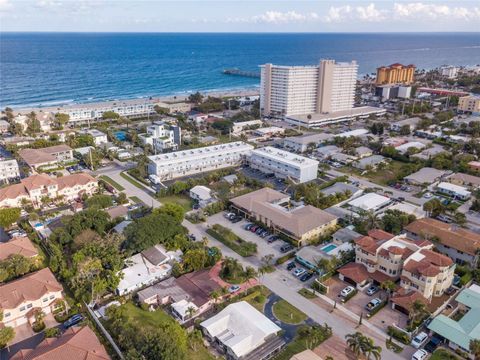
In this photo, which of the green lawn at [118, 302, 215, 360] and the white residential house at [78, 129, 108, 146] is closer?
the green lawn at [118, 302, 215, 360]

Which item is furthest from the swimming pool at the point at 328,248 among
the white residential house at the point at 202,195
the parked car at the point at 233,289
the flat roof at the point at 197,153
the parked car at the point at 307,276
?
the flat roof at the point at 197,153

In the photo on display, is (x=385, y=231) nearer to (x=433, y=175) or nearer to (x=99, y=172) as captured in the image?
(x=433, y=175)

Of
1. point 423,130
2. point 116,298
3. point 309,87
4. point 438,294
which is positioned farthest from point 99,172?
point 423,130

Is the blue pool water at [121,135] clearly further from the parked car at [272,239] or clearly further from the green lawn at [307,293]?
the green lawn at [307,293]

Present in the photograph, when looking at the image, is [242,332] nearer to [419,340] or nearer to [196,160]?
[419,340]

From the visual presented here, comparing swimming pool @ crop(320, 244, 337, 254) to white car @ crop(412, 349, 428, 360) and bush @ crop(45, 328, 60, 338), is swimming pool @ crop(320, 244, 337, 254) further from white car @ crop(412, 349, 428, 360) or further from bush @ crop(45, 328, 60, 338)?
bush @ crop(45, 328, 60, 338)

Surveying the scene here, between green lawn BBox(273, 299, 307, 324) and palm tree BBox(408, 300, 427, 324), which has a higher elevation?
palm tree BBox(408, 300, 427, 324)

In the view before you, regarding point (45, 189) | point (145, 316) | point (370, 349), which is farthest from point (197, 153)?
point (370, 349)

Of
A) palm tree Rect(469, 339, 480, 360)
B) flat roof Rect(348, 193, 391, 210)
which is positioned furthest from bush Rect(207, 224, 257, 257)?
palm tree Rect(469, 339, 480, 360)
